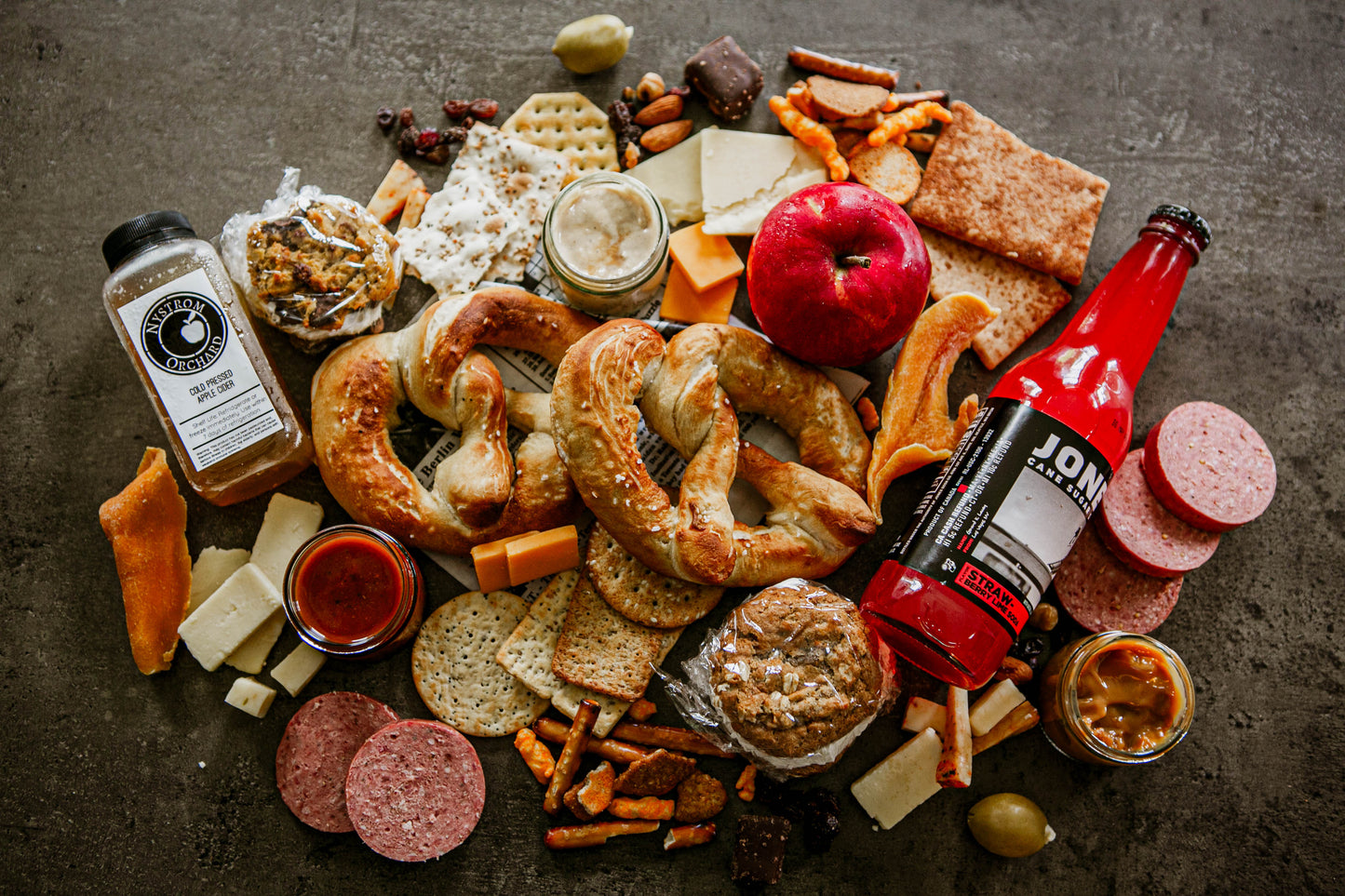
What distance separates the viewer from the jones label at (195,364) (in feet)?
5.71

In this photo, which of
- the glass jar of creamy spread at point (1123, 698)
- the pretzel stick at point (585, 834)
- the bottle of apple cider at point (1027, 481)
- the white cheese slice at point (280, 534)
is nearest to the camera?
the bottle of apple cider at point (1027, 481)

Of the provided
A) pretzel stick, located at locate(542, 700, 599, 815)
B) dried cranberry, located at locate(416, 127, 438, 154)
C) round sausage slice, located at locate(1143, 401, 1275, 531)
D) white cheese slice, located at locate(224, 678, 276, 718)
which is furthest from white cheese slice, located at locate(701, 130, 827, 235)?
white cheese slice, located at locate(224, 678, 276, 718)

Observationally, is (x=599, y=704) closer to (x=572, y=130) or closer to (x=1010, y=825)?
(x=1010, y=825)

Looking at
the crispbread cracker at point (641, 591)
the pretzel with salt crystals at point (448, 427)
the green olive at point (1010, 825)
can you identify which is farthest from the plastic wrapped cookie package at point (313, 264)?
the green olive at point (1010, 825)

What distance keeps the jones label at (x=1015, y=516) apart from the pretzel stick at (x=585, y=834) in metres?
0.91

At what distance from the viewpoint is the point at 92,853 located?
6.15ft

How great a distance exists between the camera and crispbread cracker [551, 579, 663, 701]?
1.86m

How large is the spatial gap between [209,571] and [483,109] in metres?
1.36

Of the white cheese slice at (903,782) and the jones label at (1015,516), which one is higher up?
the jones label at (1015,516)

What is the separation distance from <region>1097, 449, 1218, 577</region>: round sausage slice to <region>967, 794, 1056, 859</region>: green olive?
25.4 inches

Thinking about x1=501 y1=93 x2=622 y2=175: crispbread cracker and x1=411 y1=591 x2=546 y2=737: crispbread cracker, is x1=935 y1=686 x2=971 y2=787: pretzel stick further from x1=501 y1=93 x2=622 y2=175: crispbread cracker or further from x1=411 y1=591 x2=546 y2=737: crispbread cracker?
x1=501 y1=93 x2=622 y2=175: crispbread cracker

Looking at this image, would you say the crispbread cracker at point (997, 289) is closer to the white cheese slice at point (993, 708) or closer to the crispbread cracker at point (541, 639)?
the white cheese slice at point (993, 708)

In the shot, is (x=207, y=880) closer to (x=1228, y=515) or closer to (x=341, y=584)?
(x=341, y=584)

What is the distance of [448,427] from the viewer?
1896mm
